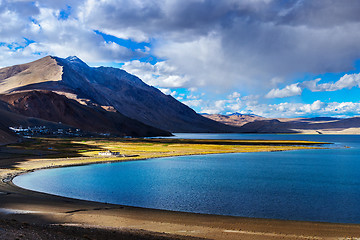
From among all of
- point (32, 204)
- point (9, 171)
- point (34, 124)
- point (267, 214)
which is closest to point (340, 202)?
point (267, 214)

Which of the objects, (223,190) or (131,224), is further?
(223,190)

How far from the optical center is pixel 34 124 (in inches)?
6388

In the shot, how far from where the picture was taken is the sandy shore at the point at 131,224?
16938 mm

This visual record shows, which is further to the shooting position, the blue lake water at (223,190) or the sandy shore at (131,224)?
the blue lake water at (223,190)

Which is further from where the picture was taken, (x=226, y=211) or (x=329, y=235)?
(x=226, y=211)

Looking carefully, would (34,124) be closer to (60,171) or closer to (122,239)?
(60,171)

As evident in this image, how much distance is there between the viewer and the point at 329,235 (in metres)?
19.6

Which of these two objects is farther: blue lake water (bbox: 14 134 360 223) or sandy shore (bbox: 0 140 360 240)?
blue lake water (bbox: 14 134 360 223)

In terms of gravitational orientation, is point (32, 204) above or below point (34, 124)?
below

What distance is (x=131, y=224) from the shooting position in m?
21.3

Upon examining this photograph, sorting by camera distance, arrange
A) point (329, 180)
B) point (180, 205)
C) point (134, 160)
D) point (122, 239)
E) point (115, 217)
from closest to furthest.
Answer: point (122, 239), point (115, 217), point (180, 205), point (329, 180), point (134, 160)

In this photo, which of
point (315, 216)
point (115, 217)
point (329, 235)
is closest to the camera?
point (329, 235)

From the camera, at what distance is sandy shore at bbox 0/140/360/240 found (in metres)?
16.9

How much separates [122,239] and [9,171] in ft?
120
